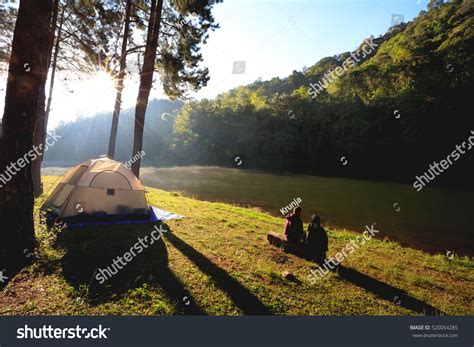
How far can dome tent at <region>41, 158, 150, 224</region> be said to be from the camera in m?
7.96

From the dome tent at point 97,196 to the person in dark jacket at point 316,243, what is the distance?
547cm

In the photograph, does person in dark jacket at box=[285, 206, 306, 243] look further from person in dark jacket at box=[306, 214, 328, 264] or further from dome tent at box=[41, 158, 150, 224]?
dome tent at box=[41, 158, 150, 224]

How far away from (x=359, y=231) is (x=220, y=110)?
7043 cm

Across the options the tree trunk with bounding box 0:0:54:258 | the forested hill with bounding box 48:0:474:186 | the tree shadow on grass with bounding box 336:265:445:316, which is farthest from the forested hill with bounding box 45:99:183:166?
the tree shadow on grass with bounding box 336:265:445:316

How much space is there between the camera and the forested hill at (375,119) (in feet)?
143

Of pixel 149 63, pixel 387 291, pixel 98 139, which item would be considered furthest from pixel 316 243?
pixel 98 139

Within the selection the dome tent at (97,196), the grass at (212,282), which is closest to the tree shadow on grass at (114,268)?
the grass at (212,282)

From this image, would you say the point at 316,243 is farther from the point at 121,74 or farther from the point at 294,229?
the point at 121,74

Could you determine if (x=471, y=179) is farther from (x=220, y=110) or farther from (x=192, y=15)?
Result: (x=220, y=110)

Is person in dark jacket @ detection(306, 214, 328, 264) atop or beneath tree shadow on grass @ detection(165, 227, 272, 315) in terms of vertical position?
atop

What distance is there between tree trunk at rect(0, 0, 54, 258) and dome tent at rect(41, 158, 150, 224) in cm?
245

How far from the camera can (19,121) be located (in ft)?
17.3

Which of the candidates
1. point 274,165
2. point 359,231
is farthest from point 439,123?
point 359,231

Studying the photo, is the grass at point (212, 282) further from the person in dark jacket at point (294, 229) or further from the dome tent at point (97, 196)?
the dome tent at point (97, 196)
